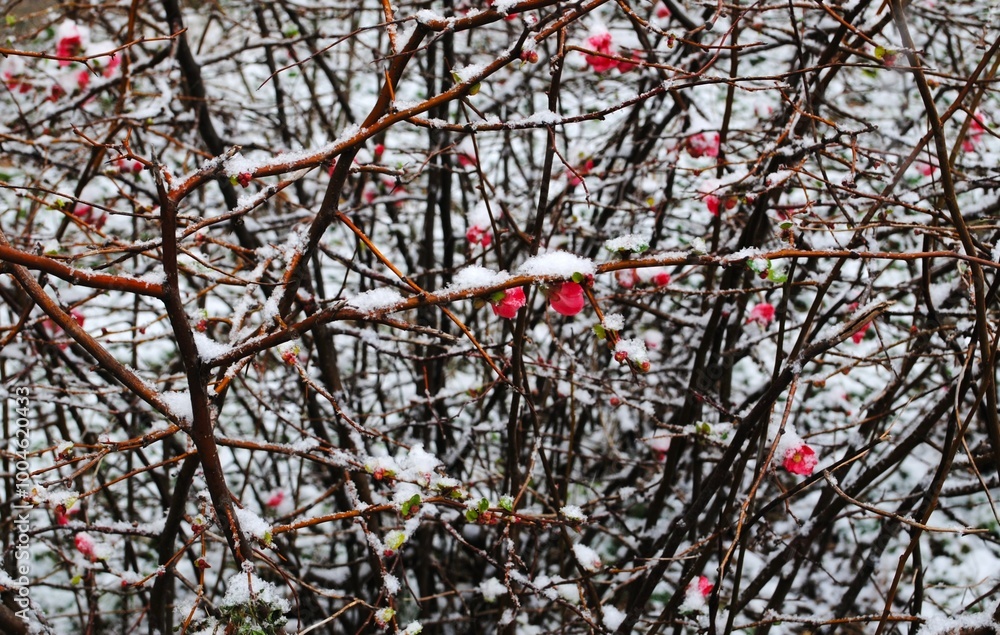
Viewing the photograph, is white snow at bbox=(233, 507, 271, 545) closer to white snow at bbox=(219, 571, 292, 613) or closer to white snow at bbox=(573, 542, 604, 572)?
white snow at bbox=(219, 571, 292, 613)

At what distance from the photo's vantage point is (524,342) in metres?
1.79

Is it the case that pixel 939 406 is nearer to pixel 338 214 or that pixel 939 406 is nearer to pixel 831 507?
pixel 831 507

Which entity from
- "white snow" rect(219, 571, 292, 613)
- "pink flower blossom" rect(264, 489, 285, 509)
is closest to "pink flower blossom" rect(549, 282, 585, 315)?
"white snow" rect(219, 571, 292, 613)

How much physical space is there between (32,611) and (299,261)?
3.77 ft

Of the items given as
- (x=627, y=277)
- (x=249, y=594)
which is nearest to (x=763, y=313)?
(x=627, y=277)

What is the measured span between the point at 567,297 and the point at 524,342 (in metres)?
0.72

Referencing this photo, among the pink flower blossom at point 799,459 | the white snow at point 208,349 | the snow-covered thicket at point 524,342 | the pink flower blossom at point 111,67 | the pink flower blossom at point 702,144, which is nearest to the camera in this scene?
the white snow at point 208,349

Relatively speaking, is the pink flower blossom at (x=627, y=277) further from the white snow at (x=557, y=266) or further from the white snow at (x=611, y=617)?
the white snow at (x=557, y=266)

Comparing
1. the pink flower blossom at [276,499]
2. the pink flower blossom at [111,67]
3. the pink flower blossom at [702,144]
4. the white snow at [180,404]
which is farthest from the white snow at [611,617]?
the pink flower blossom at [111,67]

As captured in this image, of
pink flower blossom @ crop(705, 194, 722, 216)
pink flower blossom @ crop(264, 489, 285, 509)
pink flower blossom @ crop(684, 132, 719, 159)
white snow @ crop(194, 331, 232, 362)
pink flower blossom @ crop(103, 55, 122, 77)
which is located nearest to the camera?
white snow @ crop(194, 331, 232, 362)

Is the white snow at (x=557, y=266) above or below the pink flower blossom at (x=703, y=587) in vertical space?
above

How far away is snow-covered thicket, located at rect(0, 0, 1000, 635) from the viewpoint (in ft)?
3.62

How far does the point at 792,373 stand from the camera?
1332 mm

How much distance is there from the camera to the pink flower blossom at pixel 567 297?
3.48ft
